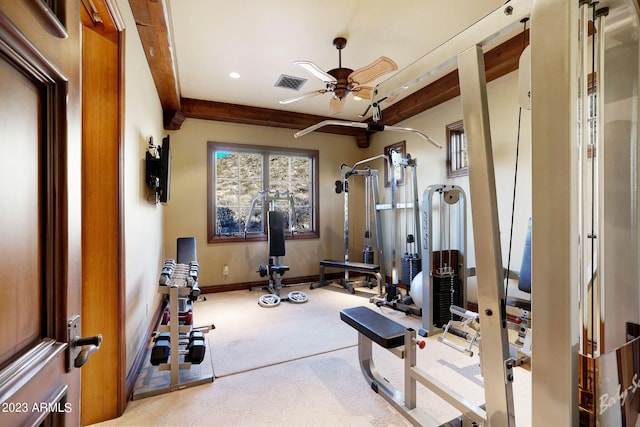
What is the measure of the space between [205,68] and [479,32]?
3.23m

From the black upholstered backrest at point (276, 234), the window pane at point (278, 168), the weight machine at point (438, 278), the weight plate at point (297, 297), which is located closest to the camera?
the weight machine at point (438, 278)

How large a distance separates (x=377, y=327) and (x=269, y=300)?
2445 mm

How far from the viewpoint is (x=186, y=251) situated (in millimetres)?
3869

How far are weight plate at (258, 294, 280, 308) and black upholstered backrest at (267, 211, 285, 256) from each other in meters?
0.66

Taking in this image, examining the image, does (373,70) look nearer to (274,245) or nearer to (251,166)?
(274,245)

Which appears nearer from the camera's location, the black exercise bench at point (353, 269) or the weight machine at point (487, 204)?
the weight machine at point (487, 204)

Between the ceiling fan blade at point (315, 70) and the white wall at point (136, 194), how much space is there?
124 cm

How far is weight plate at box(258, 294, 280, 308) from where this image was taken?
12.9 feet

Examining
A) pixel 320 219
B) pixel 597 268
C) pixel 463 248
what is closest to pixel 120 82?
pixel 597 268

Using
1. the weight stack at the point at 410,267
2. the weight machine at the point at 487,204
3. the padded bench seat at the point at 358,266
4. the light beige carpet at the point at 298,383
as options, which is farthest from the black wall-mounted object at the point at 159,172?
the weight stack at the point at 410,267

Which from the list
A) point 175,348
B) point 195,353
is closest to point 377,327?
point 195,353

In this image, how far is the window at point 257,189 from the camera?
15.7 ft

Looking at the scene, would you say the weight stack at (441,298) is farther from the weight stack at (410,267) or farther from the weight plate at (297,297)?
the weight plate at (297,297)

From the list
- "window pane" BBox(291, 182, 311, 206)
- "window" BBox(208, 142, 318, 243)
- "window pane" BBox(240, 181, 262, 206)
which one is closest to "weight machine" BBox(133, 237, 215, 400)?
"window" BBox(208, 142, 318, 243)
